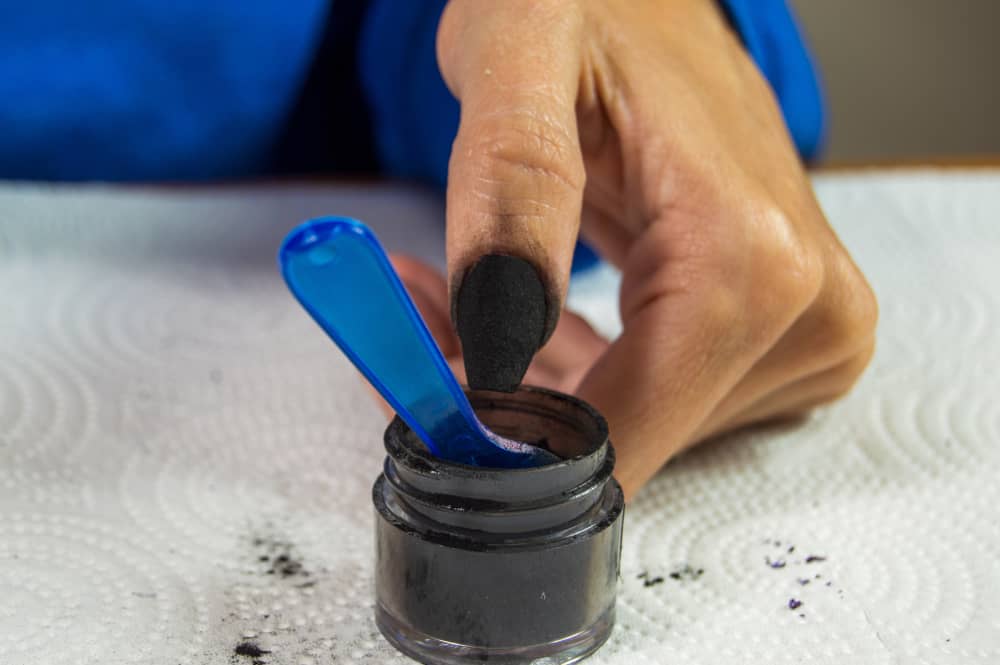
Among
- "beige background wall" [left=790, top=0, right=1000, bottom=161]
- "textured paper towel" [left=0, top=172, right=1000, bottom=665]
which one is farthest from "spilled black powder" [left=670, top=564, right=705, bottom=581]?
"beige background wall" [left=790, top=0, right=1000, bottom=161]

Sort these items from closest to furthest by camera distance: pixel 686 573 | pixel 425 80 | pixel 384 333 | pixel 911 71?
1. pixel 384 333
2. pixel 686 573
3. pixel 425 80
4. pixel 911 71

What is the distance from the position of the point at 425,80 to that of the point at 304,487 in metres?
0.40

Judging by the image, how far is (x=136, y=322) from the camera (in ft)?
2.21

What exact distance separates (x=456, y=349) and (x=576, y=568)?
0.22m

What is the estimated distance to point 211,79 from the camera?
33.5 inches

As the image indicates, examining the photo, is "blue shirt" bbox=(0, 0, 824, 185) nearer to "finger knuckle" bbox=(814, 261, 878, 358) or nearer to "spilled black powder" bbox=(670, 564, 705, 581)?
"finger knuckle" bbox=(814, 261, 878, 358)

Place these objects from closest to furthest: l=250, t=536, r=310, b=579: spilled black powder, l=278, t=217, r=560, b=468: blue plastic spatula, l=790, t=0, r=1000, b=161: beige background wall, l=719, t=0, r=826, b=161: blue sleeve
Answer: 1. l=278, t=217, r=560, b=468: blue plastic spatula
2. l=250, t=536, r=310, b=579: spilled black powder
3. l=719, t=0, r=826, b=161: blue sleeve
4. l=790, t=0, r=1000, b=161: beige background wall

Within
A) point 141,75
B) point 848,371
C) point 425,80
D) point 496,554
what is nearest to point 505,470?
point 496,554

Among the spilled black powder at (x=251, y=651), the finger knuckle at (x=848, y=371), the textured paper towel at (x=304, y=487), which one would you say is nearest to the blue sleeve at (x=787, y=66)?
the textured paper towel at (x=304, y=487)

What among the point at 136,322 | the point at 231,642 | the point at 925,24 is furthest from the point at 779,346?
the point at 925,24

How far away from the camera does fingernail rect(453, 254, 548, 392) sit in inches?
13.7

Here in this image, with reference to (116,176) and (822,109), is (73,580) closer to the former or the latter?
(116,176)

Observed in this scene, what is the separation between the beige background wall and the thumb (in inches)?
43.1

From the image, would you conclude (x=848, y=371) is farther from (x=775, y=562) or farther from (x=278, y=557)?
(x=278, y=557)
